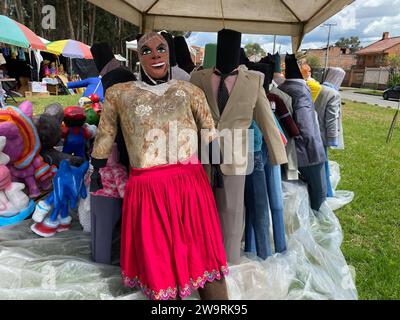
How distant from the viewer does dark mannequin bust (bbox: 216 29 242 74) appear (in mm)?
2033

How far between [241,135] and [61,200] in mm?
1463

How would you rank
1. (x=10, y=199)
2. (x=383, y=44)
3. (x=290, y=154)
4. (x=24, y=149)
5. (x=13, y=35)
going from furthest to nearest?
(x=383, y=44) < (x=13, y=35) < (x=290, y=154) < (x=24, y=149) < (x=10, y=199)

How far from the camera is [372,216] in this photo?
148 inches

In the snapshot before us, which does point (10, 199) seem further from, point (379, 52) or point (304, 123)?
point (379, 52)

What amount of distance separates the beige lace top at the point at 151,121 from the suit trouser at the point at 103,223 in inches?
16.1

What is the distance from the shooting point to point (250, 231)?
2.58m

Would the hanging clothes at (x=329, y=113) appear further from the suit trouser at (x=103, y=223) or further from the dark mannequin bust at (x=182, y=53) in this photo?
the suit trouser at (x=103, y=223)

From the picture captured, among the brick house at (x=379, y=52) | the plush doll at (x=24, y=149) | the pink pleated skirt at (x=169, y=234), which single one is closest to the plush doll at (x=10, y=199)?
the plush doll at (x=24, y=149)

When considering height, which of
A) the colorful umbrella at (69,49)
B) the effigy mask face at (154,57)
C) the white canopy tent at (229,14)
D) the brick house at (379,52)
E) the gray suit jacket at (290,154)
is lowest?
the gray suit jacket at (290,154)

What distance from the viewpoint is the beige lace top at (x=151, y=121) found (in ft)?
5.97

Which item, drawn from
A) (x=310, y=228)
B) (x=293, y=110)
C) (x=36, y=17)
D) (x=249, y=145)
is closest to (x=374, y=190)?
(x=310, y=228)

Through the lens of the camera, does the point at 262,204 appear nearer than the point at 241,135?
No

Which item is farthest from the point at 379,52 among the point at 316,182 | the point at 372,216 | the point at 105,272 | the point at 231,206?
the point at 105,272
